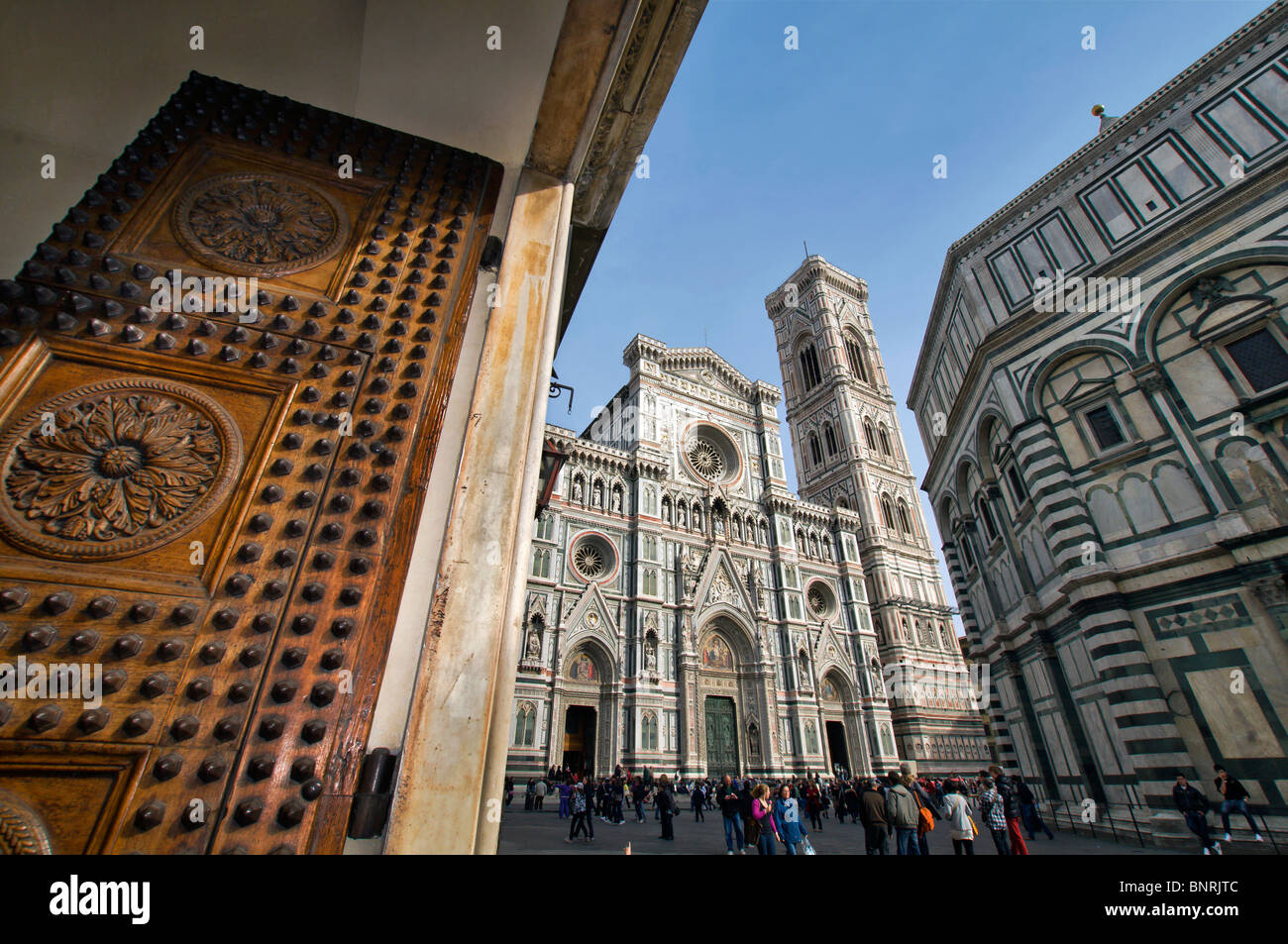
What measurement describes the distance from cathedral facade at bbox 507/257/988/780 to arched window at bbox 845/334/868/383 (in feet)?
5.24

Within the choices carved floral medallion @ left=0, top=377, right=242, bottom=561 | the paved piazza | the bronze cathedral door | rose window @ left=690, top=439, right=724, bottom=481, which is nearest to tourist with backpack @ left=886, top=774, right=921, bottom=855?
the paved piazza

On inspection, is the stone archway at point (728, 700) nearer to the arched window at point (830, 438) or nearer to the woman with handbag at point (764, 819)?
the woman with handbag at point (764, 819)

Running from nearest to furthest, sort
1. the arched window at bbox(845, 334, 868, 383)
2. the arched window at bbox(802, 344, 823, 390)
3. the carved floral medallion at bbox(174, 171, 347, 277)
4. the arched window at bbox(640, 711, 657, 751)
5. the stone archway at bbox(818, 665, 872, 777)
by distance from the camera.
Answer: the carved floral medallion at bbox(174, 171, 347, 277)
the arched window at bbox(640, 711, 657, 751)
the stone archway at bbox(818, 665, 872, 777)
the arched window at bbox(845, 334, 868, 383)
the arched window at bbox(802, 344, 823, 390)

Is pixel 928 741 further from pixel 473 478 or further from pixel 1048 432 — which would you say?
pixel 473 478

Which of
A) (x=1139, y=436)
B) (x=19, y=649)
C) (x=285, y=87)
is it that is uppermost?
(x=1139, y=436)

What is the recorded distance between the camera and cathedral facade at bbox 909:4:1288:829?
6785mm

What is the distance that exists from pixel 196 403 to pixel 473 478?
904 mm

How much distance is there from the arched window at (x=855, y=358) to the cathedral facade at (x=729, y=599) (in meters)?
1.60

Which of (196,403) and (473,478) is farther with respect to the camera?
(473,478)

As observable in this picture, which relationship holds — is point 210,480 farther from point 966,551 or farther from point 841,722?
point 841,722

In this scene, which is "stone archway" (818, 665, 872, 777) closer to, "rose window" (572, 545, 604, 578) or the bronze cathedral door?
the bronze cathedral door

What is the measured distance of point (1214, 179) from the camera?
830 centimetres

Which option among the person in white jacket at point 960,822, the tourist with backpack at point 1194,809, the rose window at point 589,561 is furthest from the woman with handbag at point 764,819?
the rose window at point 589,561
